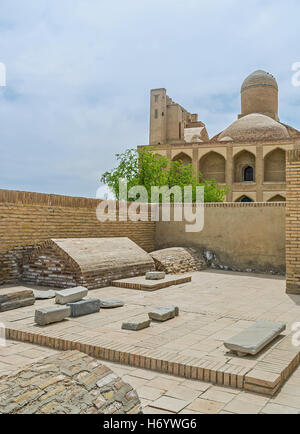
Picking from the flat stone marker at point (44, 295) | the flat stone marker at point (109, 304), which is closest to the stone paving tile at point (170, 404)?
the flat stone marker at point (109, 304)

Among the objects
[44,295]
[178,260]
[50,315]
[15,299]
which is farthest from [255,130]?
[50,315]

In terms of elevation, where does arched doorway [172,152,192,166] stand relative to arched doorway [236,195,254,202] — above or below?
above

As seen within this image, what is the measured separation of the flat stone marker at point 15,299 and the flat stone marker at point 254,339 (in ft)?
11.1

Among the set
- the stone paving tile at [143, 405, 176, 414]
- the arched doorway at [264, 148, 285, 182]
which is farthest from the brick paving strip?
the arched doorway at [264, 148, 285, 182]

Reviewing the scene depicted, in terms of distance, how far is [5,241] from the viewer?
25.2 ft

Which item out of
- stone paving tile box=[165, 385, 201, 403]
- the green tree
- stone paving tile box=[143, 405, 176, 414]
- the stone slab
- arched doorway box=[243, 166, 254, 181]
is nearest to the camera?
stone paving tile box=[143, 405, 176, 414]

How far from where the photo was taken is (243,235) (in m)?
11.4

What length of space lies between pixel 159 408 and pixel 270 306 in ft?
12.9

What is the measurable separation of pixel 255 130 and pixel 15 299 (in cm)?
2730

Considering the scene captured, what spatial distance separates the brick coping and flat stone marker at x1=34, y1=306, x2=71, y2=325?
1.53 ft

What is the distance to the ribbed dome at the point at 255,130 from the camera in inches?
1171

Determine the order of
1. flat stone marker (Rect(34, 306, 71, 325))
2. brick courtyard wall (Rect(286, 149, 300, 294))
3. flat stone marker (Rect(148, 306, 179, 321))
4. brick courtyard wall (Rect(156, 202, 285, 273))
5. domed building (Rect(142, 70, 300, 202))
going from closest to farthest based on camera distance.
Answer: flat stone marker (Rect(34, 306, 71, 325))
flat stone marker (Rect(148, 306, 179, 321))
brick courtyard wall (Rect(286, 149, 300, 294))
brick courtyard wall (Rect(156, 202, 285, 273))
domed building (Rect(142, 70, 300, 202))

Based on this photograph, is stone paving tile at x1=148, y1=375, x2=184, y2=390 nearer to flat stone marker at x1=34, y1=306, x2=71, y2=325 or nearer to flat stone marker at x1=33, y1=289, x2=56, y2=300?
flat stone marker at x1=34, y1=306, x2=71, y2=325

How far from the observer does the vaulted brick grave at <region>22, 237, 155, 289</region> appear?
24.9 feet
